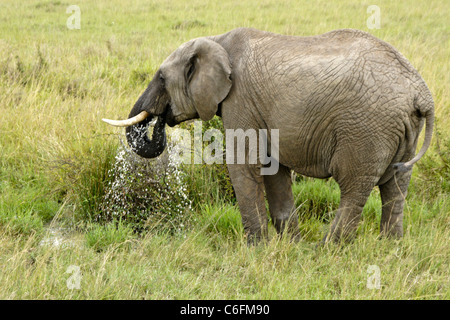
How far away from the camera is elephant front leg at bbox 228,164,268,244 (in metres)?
4.39

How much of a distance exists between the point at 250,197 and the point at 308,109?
896 millimetres

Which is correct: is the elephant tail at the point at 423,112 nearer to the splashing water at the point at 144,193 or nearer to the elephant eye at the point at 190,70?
the elephant eye at the point at 190,70

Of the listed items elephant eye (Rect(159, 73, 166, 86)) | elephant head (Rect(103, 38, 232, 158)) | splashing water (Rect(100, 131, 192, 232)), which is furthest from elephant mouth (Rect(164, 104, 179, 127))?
splashing water (Rect(100, 131, 192, 232))

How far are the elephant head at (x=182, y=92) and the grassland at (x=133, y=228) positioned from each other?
2.14 feet

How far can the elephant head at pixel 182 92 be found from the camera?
14.0 ft

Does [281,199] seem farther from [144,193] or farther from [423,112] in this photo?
[423,112]

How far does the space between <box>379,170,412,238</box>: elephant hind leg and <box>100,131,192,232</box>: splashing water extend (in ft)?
5.52

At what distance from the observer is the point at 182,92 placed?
448 centimetres

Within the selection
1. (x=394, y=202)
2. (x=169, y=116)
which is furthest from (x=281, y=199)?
(x=169, y=116)

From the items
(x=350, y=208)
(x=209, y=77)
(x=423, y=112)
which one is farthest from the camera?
(x=209, y=77)

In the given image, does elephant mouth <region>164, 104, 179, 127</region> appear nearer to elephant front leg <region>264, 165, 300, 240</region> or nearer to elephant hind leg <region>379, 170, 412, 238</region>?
elephant front leg <region>264, 165, 300, 240</region>

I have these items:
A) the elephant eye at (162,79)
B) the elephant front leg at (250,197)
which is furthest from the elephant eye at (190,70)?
the elephant front leg at (250,197)

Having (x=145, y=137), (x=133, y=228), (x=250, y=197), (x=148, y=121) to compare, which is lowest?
(x=133, y=228)

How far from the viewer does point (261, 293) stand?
3.68 metres
